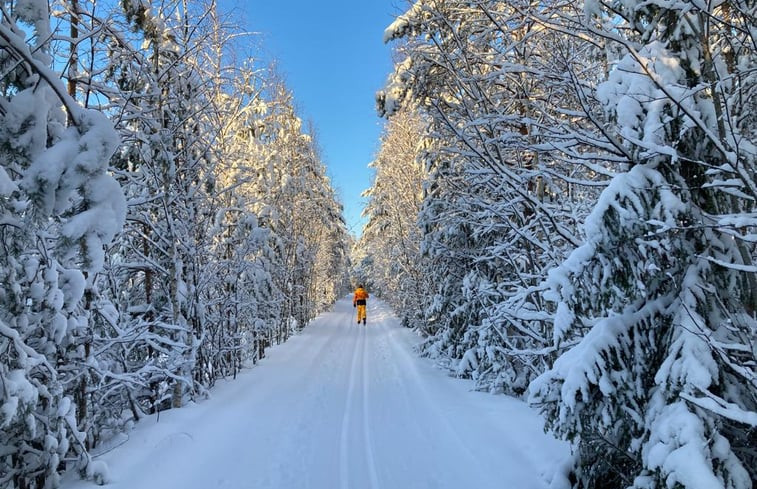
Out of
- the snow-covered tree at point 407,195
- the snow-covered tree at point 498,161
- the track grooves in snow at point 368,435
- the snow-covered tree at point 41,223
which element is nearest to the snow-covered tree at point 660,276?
the snow-covered tree at point 498,161

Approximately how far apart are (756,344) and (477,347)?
22.5 ft

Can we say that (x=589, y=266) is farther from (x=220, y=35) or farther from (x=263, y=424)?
(x=220, y=35)

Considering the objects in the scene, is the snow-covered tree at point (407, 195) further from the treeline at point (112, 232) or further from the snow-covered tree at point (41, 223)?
the snow-covered tree at point (41, 223)

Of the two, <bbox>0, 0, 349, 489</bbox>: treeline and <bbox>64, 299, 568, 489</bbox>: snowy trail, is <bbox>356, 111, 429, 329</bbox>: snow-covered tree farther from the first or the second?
<bbox>64, 299, 568, 489</bbox>: snowy trail

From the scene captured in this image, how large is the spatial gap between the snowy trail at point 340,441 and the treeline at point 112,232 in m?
0.70

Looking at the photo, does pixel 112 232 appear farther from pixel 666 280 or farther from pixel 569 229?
pixel 569 229

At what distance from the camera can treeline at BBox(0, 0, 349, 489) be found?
2.24m

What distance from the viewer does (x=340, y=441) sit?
573cm

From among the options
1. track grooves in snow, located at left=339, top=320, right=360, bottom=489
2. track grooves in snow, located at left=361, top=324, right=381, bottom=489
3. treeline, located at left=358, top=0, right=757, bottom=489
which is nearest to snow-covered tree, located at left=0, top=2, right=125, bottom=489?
track grooves in snow, located at left=339, top=320, right=360, bottom=489

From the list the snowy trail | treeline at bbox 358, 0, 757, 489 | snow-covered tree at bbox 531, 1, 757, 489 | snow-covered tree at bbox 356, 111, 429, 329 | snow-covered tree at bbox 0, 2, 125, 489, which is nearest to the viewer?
snow-covered tree at bbox 0, 2, 125, 489

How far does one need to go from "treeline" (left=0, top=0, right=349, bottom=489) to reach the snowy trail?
70cm

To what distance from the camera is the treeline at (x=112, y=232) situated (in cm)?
224

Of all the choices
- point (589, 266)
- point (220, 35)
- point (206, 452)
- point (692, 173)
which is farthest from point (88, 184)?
point (220, 35)

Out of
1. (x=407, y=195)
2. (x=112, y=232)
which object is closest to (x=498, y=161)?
(x=112, y=232)
